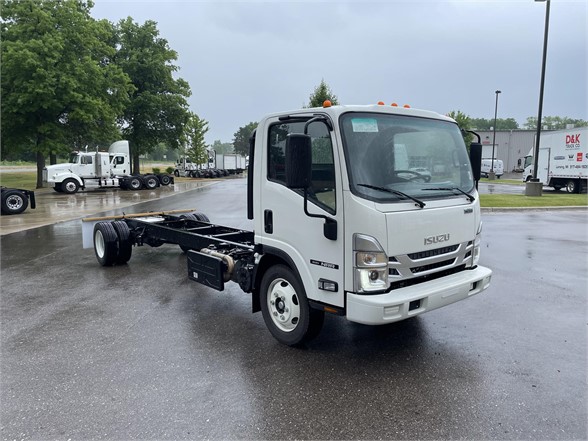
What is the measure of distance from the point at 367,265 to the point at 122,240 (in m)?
5.96

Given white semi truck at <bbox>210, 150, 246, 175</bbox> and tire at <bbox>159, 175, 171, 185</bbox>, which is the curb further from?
white semi truck at <bbox>210, 150, 246, 175</bbox>

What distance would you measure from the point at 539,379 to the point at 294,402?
220 cm

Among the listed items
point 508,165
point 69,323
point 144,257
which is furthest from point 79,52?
point 508,165

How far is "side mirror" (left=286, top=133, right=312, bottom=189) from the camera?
3.63m

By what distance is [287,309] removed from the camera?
14.9ft

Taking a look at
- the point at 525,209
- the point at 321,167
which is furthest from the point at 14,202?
the point at 525,209

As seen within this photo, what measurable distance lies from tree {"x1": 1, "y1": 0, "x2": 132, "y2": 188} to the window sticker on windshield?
28.0 meters

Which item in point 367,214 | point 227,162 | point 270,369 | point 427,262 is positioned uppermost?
point 227,162

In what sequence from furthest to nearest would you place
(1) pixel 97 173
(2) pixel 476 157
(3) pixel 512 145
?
(3) pixel 512 145, (1) pixel 97 173, (2) pixel 476 157

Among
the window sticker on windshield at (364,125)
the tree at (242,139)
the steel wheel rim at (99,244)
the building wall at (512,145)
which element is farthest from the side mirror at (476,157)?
the tree at (242,139)

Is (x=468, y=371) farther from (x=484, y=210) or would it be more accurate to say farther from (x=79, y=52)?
(x=79, y=52)

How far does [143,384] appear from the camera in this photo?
3.88 m

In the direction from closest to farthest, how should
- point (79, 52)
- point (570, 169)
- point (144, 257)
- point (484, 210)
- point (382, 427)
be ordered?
point (382, 427) < point (144, 257) < point (484, 210) < point (570, 169) < point (79, 52)

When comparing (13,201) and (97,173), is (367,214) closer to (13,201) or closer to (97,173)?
(13,201)
